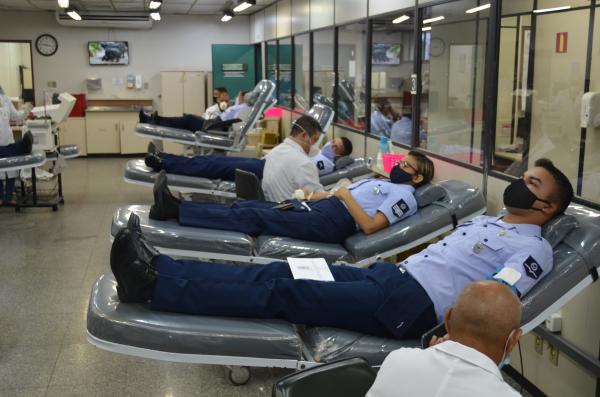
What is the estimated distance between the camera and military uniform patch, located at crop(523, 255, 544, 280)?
8.78 feet

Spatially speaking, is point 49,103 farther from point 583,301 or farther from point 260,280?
point 583,301

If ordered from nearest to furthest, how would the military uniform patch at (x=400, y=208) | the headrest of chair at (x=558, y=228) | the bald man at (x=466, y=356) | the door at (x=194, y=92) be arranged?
1. the bald man at (x=466, y=356)
2. the headrest of chair at (x=558, y=228)
3. the military uniform patch at (x=400, y=208)
4. the door at (x=194, y=92)

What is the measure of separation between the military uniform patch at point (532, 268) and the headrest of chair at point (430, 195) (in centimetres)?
125

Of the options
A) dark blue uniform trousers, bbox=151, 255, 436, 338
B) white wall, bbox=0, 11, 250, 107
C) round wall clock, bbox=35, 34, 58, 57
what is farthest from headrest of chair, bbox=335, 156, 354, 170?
round wall clock, bbox=35, 34, 58, 57

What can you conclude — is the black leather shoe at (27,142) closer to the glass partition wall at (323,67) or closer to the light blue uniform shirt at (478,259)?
the glass partition wall at (323,67)

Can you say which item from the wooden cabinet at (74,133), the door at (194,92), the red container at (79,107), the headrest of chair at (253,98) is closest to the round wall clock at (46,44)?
the red container at (79,107)

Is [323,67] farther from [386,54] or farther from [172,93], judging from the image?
[172,93]

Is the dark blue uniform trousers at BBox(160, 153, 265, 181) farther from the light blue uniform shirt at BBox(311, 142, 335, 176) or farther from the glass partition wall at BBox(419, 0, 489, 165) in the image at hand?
the glass partition wall at BBox(419, 0, 489, 165)

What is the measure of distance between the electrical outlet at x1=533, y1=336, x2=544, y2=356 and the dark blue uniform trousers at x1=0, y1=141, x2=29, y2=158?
18.6 feet

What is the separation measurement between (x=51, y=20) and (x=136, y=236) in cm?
1125

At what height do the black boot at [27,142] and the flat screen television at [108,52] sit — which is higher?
the flat screen television at [108,52]

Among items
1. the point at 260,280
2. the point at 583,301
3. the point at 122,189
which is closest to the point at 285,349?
the point at 260,280

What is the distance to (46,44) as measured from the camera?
12.7m

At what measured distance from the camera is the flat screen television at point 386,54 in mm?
6325
